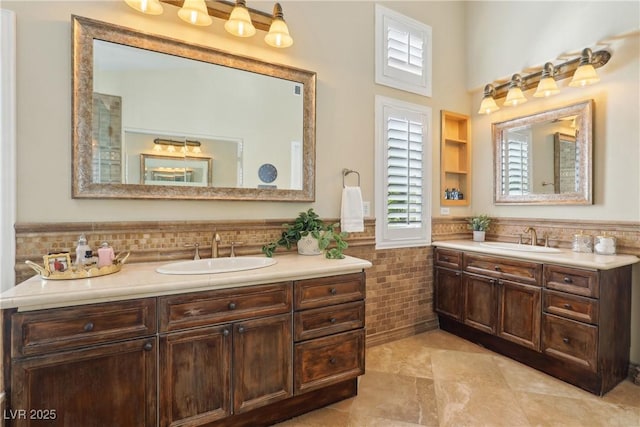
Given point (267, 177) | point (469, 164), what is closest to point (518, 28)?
point (469, 164)

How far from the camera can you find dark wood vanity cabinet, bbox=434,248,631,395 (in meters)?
2.06

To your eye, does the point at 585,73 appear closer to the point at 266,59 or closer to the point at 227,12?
the point at 266,59

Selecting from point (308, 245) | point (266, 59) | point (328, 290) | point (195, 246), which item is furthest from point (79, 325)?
point (266, 59)

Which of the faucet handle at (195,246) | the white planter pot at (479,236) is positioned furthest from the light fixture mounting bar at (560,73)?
the faucet handle at (195,246)

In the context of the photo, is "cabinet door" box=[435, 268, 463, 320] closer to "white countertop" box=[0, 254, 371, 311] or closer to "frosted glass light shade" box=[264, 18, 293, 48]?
"white countertop" box=[0, 254, 371, 311]

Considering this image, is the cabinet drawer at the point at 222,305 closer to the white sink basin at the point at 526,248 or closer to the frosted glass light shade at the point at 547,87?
the white sink basin at the point at 526,248

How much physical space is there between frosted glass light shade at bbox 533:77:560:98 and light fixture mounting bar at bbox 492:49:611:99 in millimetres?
101

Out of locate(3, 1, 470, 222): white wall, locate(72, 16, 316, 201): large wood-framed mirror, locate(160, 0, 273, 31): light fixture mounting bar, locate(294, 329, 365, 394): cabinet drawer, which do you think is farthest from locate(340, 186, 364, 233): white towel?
locate(160, 0, 273, 31): light fixture mounting bar

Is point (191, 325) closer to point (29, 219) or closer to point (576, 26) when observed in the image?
point (29, 219)

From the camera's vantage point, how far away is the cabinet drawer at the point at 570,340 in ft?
6.72

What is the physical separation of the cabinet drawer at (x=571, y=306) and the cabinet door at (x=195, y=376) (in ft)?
7.55

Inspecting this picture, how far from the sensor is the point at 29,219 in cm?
169

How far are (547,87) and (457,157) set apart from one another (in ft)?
3.62

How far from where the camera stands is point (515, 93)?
9.36 ft
